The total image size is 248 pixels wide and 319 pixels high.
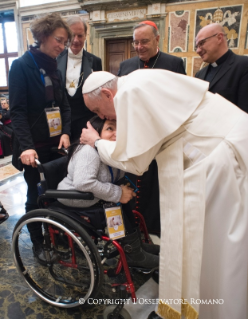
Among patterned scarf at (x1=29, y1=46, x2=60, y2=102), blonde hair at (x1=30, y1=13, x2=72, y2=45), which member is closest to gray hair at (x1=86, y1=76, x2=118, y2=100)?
patterned scarf at (x1=29, y1=46, x2=60, y2=102)

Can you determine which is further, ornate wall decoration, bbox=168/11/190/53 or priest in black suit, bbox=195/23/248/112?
ornate wall decoration, bbox=168/11/190/53

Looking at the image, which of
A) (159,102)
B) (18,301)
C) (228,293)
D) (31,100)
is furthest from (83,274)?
(159,102)

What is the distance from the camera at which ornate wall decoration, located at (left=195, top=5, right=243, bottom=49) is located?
19.3 ft

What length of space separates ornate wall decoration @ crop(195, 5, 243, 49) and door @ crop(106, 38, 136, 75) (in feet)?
6.90

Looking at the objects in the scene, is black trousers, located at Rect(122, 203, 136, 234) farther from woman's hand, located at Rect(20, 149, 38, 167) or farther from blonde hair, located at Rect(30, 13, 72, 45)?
blonde hair, located at Rect(30, 13, 72, 45)

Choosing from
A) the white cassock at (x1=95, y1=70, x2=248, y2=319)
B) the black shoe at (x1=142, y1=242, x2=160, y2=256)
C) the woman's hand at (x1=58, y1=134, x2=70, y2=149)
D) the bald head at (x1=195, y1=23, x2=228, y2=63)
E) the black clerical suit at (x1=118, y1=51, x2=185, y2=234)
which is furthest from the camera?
the bald head at (x1=195, y1=23, x2=228, y2=63)

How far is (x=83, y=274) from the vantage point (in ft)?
5.97

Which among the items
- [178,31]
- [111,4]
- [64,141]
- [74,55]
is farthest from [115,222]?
[111,4]

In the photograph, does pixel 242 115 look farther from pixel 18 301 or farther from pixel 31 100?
pixel 18 301

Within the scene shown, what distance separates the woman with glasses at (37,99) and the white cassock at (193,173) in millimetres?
845

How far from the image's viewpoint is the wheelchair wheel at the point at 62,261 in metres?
1.24

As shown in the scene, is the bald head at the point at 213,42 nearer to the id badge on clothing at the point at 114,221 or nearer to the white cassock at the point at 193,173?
the white cassock at the point at 193,173

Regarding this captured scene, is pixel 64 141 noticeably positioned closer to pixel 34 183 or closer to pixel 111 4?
pixel 34 183

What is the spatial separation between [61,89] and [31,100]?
285mm
